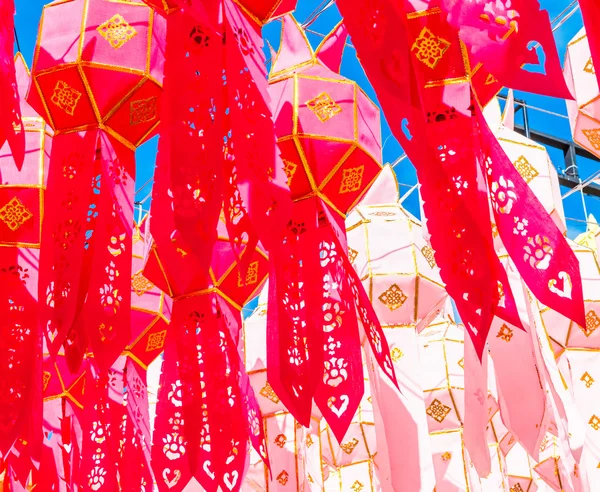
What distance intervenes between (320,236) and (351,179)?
0.22m

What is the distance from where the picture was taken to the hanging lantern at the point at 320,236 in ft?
8.29

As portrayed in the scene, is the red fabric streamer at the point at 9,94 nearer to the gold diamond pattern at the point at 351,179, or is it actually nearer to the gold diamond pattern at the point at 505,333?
the gold diamond pattern at the point at 351,179

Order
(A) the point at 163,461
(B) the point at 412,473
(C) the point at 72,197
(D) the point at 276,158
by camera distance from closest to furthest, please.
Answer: (D) the point at 276,158 < (C) the point at 72,197 < (A) the point at 163,461 < (B) the point at 412,473

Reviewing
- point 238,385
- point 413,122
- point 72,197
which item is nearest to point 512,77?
point 413,122

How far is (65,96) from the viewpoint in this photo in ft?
8.60

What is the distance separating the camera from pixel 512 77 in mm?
1836

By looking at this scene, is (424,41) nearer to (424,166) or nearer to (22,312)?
(424,166)

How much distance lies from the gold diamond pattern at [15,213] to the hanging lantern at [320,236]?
35.3 inches

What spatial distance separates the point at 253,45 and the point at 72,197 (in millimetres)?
712

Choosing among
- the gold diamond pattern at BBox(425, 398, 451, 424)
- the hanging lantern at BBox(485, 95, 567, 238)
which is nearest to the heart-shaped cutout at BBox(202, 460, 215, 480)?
the hanging lantern at BBox(485, 95, 567, 238)

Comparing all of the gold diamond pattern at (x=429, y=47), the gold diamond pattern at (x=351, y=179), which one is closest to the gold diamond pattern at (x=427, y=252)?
the gold diamond pattern at (x=351, y=179)

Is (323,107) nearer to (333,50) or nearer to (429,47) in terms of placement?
(333,50)

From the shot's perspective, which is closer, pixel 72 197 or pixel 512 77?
pixel 512 77

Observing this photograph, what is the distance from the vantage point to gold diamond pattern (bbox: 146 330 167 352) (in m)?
4.17
